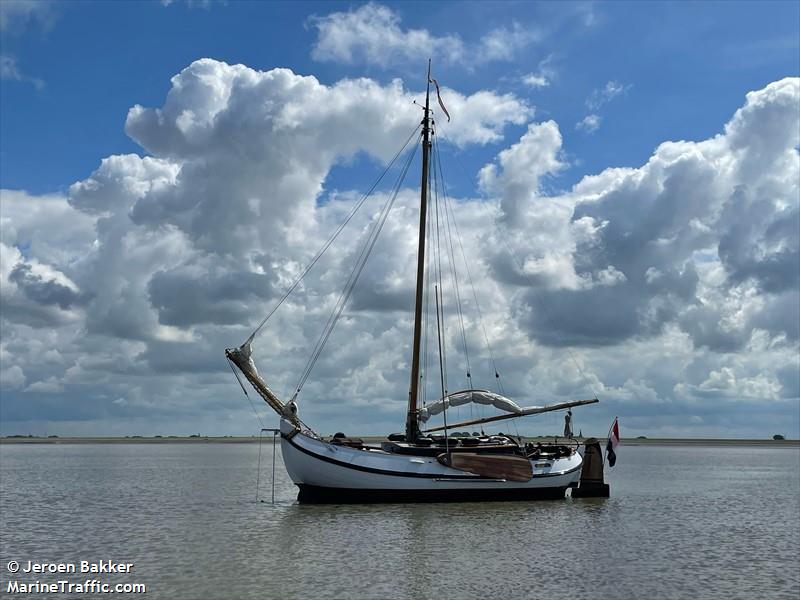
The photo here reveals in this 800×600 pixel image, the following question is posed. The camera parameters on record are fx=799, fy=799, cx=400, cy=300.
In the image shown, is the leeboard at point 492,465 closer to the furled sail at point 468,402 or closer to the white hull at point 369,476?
the white hull at point 369,476

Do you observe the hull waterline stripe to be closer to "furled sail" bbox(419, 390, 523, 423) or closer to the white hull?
the white hull

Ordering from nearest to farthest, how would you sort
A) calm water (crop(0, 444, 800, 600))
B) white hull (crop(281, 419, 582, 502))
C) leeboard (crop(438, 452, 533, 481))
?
calm water (crop(0, 444, 800, 600)), white hull (crop(281, 419, 582, 502)), leeboard (crop(438, 452, 533, 481))

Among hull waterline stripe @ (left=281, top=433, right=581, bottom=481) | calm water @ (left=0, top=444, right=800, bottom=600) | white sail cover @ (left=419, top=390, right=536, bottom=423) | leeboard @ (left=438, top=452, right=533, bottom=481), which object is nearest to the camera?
calm water @ (left=0, top=444, right=800, bottom=600)

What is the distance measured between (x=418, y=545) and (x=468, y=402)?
21.3m

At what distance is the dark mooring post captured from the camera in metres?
54.0

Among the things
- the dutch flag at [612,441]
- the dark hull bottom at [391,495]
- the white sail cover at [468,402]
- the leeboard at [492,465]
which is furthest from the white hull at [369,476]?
the dutch flag at [612,441]

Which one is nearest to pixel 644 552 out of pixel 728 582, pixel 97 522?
pixel 728 582

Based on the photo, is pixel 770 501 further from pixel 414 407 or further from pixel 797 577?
pixel 797 577

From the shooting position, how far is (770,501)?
189ft

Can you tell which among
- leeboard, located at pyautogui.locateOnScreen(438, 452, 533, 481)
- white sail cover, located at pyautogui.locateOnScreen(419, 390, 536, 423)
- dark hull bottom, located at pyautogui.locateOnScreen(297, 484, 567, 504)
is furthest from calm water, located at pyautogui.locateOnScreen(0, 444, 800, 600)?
white sail cover, located at pyautogui.locateOnScreen(419, 390, 536, 423)

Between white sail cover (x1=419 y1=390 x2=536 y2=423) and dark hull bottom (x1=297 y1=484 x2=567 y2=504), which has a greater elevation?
white sail cover (x1=419 y1=390 x2=536 y2=423)

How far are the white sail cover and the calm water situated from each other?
22.5ft

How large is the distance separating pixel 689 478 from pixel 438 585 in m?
65.9

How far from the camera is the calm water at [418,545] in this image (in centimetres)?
2547
